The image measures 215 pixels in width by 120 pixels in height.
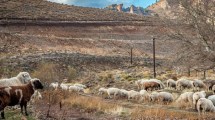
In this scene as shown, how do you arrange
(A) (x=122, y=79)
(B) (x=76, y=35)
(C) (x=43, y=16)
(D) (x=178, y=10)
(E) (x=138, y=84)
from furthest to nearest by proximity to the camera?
(C) (x=43, y=16) → (B) (x=76, y=35) → (A) (x=122, y=79) → (E) (x=138, y=84) → (D) (x=178, y=10)

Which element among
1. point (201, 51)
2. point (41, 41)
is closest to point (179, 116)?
point (201, 51)

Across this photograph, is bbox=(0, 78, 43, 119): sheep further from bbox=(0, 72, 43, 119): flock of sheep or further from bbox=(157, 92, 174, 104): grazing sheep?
bbox=(157, 92, 174, 104): grazing sheep

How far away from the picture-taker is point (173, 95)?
2377 centimetres

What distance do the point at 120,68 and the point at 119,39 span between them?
27.0 meters

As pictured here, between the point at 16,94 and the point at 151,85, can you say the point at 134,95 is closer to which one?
the point at 151,85

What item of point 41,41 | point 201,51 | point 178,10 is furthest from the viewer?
point 41,41

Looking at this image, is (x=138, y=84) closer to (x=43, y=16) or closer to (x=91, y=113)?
(x=91, y=113)

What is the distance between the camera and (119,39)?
7650 cm

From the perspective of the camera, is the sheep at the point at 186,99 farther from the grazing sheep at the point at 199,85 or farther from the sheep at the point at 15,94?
the sheep at the point at 15,94

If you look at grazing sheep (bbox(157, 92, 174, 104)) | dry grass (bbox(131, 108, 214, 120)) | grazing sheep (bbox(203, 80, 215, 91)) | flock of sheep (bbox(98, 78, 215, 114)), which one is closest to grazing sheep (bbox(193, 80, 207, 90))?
flock of sheep (bbox(98, 78, 215, 114))

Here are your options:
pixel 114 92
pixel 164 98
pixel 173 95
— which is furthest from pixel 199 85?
pixel 164 98

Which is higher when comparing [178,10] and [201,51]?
[178,10]

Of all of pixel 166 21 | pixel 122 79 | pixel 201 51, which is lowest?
pixel 122 79

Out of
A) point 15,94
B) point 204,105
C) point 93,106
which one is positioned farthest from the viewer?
point 93,106
